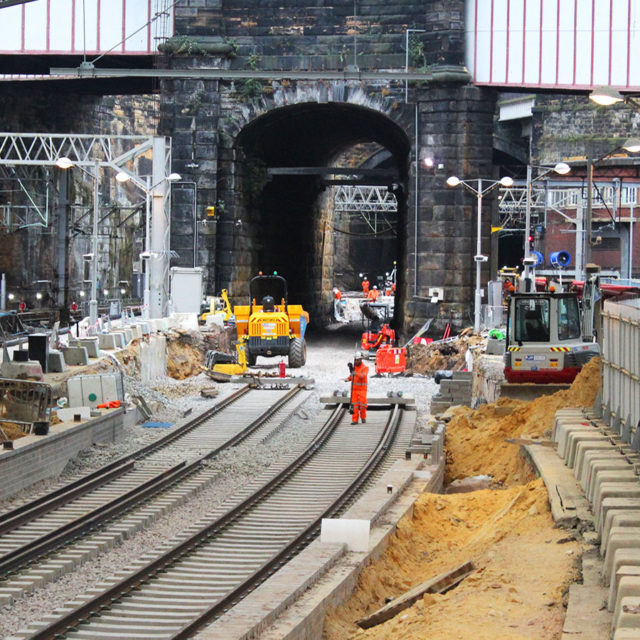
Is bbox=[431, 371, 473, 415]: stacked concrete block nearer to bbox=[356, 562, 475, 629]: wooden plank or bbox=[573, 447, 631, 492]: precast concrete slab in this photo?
bbox=[573, 447, 631, 492]: precast concrete slab

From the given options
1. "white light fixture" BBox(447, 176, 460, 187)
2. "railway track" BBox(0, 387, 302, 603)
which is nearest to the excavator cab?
"railway track" BBox(0, 387, 302, 603)

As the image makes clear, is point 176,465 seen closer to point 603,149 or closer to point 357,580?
point 357,580

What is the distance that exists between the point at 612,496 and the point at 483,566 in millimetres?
1588

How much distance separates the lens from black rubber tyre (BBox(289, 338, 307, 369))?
128 ft

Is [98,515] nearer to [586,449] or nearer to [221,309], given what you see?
[586,449]

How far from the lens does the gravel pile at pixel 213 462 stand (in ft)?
46.4

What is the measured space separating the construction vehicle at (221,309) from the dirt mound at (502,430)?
57.5ft

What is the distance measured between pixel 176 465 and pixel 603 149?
175 feet

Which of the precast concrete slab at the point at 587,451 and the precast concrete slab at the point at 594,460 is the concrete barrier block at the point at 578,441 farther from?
the precast concrete slab at the point at 594,460

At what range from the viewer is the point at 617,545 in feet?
37.3

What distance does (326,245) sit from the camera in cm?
6250

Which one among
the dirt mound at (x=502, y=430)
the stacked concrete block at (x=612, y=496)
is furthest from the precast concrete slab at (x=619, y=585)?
the dirt mound at (x=502, y=430)

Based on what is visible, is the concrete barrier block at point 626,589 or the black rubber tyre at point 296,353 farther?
the black rubber tyre at point 296,353

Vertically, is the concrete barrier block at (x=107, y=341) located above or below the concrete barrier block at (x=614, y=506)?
above
